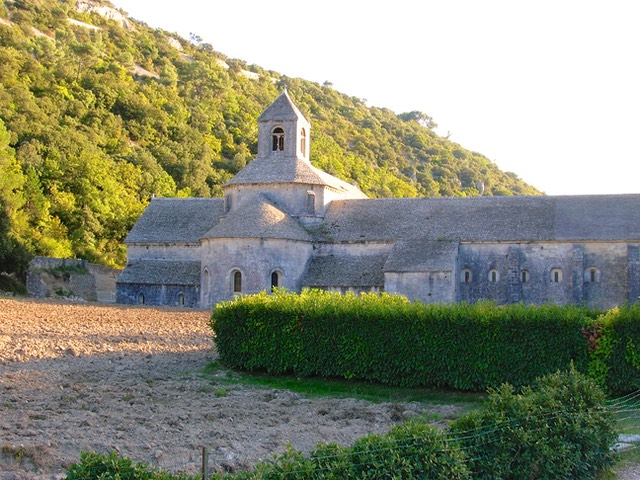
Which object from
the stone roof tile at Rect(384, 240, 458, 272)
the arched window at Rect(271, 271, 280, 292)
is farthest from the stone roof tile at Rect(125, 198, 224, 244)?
the stone roof tile at Rect(384, 240, 458, 272)

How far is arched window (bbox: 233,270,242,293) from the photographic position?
131 feet

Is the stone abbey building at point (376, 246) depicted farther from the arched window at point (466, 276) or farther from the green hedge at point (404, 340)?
the green hedge at point (404, 340)

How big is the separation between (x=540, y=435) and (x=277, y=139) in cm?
3722

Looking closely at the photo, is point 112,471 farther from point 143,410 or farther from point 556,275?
point 556,275

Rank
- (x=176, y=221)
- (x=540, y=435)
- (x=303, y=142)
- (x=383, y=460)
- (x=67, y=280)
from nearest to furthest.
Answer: (x=383, y=460)
(x=540, y=435)
(x=303, y=142)
(x=176, y=221)
(x=67, y=280)

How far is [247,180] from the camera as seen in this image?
44.2 m

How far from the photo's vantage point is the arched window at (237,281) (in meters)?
39.8

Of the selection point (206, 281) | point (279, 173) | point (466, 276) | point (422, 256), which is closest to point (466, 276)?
point (466, 276)

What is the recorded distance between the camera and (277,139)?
46.5 m

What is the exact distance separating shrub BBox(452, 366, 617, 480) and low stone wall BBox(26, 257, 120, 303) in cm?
4069

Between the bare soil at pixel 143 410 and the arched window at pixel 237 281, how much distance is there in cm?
1400

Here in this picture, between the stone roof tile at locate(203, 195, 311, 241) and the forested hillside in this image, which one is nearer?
the stone roof tile at locate(203, 195, 311, 241)

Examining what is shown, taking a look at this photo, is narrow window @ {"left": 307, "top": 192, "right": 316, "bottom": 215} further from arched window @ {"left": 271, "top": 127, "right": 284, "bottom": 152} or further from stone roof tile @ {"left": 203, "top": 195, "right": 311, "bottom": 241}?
arched window @ {"left": 271, "top": 127, "right": 284, "bottom": 152}

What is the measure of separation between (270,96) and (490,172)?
150ft
